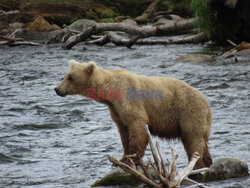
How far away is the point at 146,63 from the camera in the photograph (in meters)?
15.1

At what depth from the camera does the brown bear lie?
571 centimetres

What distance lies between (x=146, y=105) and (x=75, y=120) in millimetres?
3748

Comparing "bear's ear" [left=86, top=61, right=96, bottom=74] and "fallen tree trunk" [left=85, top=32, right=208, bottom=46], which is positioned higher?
"bear's ear" [left=86, top=61, right=96, bottom=74]

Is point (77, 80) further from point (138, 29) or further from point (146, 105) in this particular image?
point (138, 29)

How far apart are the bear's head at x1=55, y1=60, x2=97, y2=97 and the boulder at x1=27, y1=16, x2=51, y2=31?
21.9 m

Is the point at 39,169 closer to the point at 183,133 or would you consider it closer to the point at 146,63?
the point at 183,133

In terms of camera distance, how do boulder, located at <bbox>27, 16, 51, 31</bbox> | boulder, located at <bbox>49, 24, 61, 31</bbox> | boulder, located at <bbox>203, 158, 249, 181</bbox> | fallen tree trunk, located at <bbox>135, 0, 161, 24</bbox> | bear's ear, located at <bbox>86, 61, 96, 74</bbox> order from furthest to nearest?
fallen tree trunk, located at <bbox>135, 0, 161, 24</bbox>, boulder, located at <bbox>27, 16, 51, 31</bbox>, boulder, located at <bbox>49, 24, 61, 31</bbox>, bear's ear, located at <bbox>86, 61, 96, 74</bbox>, boulder, located at <bbox>203, 158, 249, 181</bbox>

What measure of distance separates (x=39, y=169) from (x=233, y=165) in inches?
112

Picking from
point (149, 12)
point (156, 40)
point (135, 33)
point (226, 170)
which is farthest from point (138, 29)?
point (149, 12)

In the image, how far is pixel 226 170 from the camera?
5406 mm

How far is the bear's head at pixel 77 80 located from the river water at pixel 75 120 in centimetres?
120

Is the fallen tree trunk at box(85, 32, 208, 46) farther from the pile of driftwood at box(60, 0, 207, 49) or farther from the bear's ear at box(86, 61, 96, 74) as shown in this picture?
the bear's ear at box(86, 61, 96, 74)

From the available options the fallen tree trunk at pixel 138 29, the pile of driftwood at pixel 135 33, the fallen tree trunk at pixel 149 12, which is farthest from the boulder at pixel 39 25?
the fallen tree trunk at pixel 138 29

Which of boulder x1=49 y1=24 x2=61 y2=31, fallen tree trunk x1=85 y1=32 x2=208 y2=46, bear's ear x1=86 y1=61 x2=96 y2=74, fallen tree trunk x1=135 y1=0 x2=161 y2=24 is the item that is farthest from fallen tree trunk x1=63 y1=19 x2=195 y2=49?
bear's ear x1=86 y1=61 x2=96 y2=74
